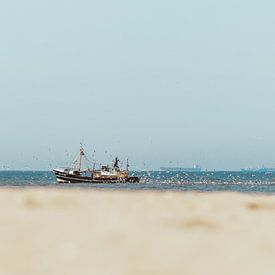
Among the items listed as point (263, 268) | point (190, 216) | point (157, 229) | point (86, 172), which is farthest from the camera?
point (86, 172)

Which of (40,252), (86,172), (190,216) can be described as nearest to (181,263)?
(40,252)

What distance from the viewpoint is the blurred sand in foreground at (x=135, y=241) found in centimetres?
895

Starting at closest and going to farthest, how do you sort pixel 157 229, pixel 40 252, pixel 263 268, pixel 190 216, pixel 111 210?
pixel 263 268
pixel 40 252
pixel 157 229
pixel 190 216
pixel 111 210

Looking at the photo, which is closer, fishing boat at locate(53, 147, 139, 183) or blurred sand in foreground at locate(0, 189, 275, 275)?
blurred sand in foreground at locate(0, 189, 275, 275)

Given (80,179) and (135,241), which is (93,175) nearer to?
(80,179)

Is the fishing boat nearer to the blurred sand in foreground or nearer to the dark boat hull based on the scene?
the dark boat hull

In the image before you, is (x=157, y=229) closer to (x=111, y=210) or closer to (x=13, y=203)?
(x=111, y=210)

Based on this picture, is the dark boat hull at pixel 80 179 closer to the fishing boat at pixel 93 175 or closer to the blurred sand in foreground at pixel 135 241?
the fishing boat at pixel 93 175

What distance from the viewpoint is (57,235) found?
11.1 meters

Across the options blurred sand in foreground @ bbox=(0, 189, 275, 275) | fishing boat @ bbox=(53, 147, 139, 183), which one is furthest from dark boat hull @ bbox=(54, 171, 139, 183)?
blurred sand in foreground @ bbox=(0, 189, 275, 275)

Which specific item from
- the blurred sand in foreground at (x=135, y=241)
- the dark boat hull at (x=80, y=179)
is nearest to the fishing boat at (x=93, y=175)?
the dark boat hull at (x=80, y=179)

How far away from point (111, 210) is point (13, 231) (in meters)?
3.96

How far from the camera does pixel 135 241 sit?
1045cm

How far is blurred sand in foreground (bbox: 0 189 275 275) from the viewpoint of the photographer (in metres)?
8.95
